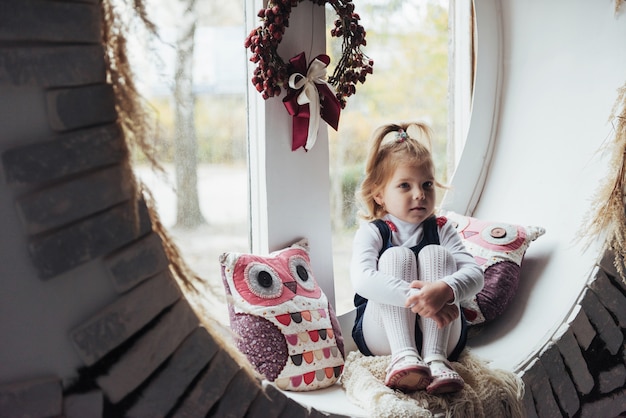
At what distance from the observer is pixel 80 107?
1217 millimetres

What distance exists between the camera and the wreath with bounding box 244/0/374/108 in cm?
188

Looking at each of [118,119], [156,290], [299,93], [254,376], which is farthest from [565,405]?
[118,119]

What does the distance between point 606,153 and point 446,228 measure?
21.0 inches

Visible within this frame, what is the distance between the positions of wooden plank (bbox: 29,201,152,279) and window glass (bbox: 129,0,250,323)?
517 millimetres

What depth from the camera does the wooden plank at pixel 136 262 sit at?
49.7 inches

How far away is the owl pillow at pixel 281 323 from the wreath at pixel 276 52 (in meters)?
0.46

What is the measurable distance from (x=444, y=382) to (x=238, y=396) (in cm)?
56

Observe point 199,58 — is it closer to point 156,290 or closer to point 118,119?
point 118,119

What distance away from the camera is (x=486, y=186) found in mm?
2602

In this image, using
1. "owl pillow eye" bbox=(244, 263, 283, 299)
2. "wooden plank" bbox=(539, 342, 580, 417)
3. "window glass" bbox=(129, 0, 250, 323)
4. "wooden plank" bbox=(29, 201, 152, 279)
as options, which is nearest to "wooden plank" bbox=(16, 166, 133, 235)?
"wooden plank" bbox=(29, 201, 152, 279)

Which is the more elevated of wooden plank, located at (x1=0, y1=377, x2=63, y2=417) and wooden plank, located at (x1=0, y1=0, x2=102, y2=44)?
wooden plank, located at (x1=0, y1=0, x2=102, y2=44)

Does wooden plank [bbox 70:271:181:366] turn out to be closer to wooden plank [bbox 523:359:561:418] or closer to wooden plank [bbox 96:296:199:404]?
wooden plank [bbox 96:296:199:404]

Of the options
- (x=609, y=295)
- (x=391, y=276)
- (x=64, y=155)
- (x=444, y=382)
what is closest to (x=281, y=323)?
(x=391, y=276)

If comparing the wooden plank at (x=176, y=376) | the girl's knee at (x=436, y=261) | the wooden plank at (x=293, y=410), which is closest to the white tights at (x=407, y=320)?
the girl's knee at (x=436, y=261)
